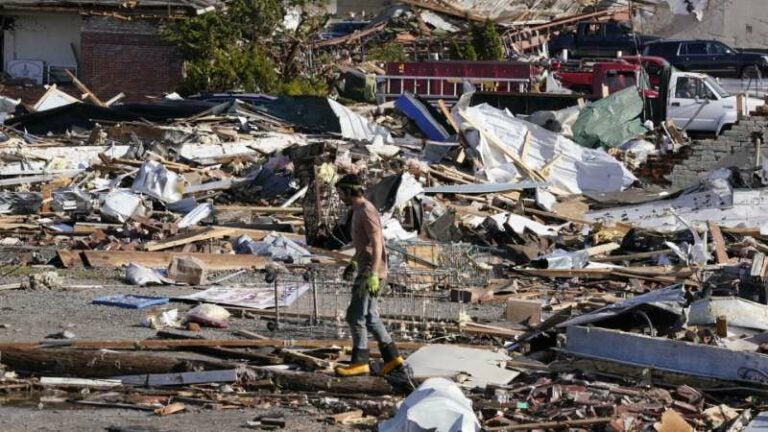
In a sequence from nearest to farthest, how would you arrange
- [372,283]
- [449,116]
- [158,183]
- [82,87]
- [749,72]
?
[372,283]
[158,183]
[449,116]
[82,87]
[749,72]

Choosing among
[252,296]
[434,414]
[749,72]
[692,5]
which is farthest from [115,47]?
[434,414]

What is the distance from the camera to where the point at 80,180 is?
21172mm

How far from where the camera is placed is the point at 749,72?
38.3 metres

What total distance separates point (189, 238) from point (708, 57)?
2507 centimetres

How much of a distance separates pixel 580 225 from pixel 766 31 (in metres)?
28.7

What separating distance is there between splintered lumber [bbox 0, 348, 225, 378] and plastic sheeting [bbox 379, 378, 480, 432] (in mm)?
2448

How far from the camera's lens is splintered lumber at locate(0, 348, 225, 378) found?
1077 cm

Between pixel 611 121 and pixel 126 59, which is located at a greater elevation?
pixel 126 59

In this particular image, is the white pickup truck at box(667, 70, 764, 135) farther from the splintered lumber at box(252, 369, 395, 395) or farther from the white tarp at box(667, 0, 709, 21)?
the splintered lumber at box(252, 369, 395, 395)

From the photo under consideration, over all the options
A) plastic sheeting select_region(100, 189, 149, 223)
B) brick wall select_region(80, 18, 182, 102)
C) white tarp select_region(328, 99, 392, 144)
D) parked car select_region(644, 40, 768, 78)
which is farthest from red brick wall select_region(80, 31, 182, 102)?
plastic sheeting select_region(100, 189, 149, 223)

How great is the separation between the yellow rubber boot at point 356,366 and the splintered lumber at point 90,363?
0.95 m

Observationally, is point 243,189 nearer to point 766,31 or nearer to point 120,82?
point 120,82

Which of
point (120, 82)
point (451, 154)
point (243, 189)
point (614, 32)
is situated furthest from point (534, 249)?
point (614, 32)

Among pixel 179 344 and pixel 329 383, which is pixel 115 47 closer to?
pixel 179 344
